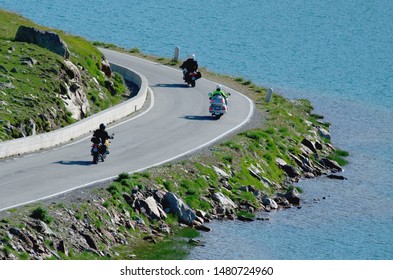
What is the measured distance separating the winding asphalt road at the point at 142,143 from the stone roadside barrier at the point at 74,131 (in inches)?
16.8

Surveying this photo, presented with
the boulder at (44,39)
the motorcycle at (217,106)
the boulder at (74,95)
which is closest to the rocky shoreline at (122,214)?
the motorcycle at (217,106)

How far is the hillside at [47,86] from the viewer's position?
52750 mm

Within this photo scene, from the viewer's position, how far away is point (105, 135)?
48.1 metres

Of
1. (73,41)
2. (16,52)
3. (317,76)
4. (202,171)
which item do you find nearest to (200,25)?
(317,76)

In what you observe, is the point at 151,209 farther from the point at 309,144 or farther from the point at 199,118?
the point at 309,144

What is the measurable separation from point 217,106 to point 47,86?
905cm

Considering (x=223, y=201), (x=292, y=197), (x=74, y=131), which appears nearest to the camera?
(x=223, y=201)

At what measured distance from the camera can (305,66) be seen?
4149 inches

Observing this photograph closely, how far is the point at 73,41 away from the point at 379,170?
19063mm

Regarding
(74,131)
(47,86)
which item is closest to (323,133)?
(47,86)

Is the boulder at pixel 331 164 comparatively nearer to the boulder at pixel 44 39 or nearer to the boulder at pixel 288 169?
the boulder at pixel 288 169

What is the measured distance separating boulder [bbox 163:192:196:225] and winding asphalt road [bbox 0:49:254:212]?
7.61 ft

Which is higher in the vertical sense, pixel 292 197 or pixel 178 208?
pixel 178 208

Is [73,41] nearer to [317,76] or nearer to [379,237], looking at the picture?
[379,237]
